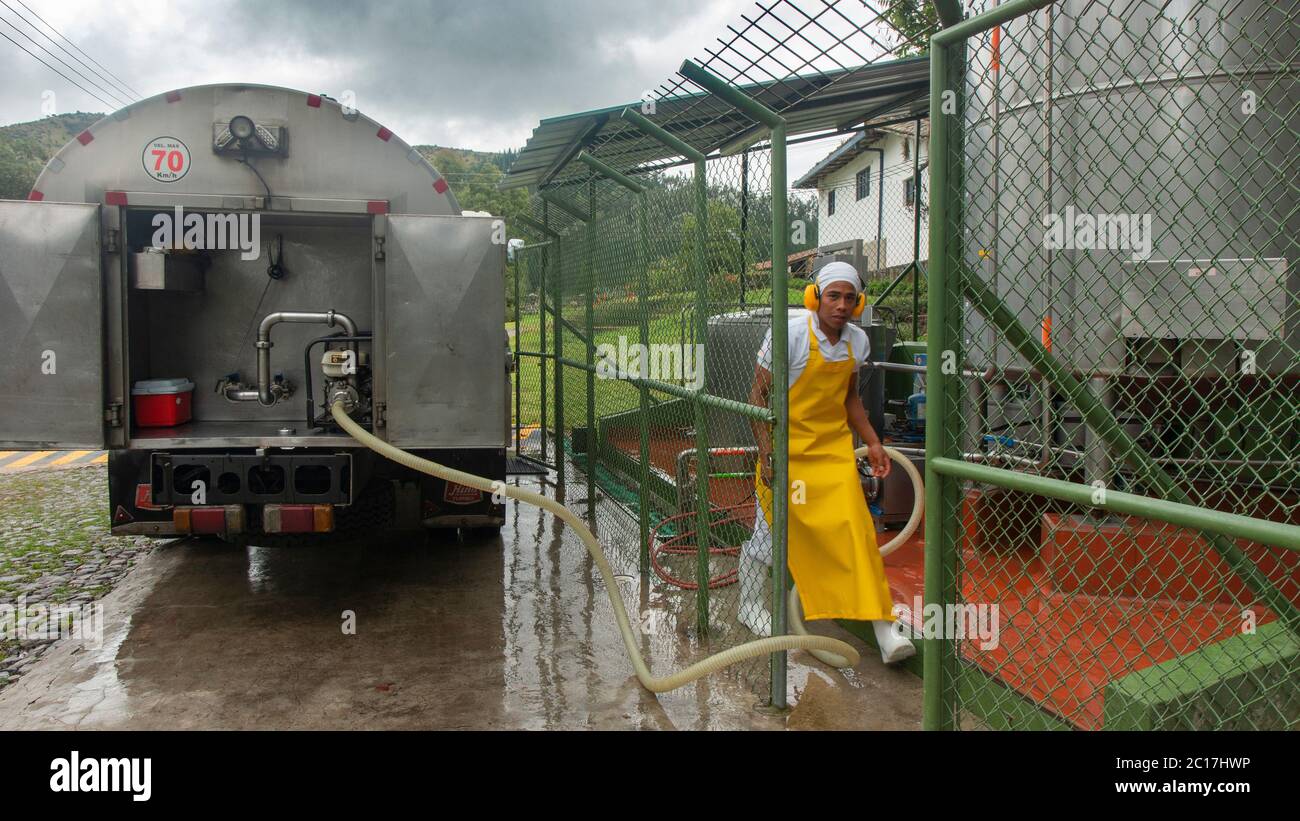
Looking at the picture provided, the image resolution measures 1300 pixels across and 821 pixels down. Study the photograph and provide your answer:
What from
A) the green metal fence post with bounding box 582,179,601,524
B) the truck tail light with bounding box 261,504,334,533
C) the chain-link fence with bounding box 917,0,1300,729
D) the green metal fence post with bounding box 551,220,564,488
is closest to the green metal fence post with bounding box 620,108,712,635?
the chain-link fence with bounding box 917,0,1300,729

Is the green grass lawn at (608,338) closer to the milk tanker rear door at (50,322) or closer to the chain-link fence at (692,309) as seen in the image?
the chain-link fence at (692,309)

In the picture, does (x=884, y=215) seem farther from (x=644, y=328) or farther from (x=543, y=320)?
(x=644, y=328)

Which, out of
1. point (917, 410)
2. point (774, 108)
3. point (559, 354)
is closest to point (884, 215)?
point (559, 354)

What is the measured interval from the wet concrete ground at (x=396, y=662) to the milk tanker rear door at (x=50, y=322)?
1262 mm

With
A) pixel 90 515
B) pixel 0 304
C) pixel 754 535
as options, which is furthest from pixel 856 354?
pixel 90 515

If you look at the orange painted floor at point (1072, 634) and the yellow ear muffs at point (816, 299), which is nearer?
the orange painted floor at point (1072, 634)

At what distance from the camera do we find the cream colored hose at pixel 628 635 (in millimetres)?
3836

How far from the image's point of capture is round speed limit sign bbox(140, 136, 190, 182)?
17.2 ft

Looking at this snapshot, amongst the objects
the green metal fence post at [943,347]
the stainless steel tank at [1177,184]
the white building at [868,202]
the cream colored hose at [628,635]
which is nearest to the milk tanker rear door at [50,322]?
the cream colored hose at [628,635]

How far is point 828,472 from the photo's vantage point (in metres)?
4.36

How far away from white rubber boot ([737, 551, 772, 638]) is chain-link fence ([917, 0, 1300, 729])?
102 cm

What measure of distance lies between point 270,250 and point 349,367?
4.48 feet

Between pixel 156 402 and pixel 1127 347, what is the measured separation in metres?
5.15

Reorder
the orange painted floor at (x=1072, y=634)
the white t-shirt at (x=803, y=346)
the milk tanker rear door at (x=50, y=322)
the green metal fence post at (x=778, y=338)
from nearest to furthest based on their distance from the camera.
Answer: the orange painted floor at (x=1072, y=634), the green metal fence post at (x=778, y=338), the white t-shirt at (x=803, y=346), the milk tanker rear door at (x=50, y=322)
